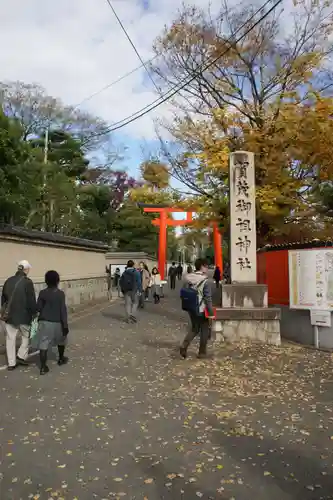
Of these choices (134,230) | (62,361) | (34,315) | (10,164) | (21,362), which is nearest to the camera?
(34,315)

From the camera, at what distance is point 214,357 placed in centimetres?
848

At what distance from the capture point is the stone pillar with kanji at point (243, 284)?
9.98 meters

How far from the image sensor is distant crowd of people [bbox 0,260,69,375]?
7.21 m

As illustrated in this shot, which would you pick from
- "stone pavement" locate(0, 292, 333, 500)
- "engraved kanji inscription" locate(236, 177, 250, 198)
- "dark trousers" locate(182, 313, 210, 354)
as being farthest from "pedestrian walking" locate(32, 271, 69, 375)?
"engraved kanji inscription" locate(236, 177, 250, 198)

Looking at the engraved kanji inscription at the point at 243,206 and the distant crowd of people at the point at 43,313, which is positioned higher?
the engraved kanji inscription at the point at 243,206

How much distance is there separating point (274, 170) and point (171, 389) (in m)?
9.75

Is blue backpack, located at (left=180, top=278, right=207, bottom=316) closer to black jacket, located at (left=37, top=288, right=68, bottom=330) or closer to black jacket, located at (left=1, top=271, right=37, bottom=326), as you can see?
black jacket, located at (left=37, top=288, right=68, bottom=330)

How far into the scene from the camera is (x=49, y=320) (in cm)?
723

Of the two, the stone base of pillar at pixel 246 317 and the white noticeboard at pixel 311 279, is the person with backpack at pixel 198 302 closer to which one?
the stone base of pillar at pixel 246 317

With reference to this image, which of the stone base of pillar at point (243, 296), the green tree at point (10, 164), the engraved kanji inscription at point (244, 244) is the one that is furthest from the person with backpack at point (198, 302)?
the green tree at point (10, 164)

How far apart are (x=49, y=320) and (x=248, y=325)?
466cm

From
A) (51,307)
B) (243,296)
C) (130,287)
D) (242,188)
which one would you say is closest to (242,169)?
(242,188)

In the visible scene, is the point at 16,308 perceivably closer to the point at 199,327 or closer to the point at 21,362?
the point at 21,362

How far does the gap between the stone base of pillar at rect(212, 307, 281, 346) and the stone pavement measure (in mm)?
1310
